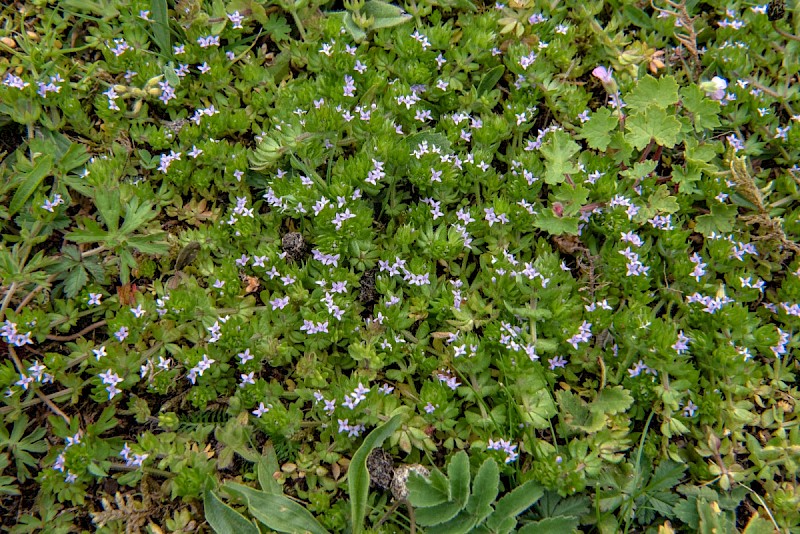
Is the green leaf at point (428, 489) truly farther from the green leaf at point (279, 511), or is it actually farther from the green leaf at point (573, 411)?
the green leaf at point (573, 411)

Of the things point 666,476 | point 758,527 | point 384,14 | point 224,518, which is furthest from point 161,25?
point 758,527

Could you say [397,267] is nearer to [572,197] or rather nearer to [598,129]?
[572,197]

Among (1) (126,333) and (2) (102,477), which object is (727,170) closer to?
(1) (126,333)

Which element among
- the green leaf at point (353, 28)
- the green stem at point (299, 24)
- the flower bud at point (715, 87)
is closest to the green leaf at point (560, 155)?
the flower bud at point (715, 87)

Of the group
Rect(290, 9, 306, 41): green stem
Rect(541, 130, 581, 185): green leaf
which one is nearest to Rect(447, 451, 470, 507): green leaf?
Rect(541, 130, 581, 185): green leaf

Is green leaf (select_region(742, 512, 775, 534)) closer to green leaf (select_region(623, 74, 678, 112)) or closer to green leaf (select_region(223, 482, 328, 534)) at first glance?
green leaf (select_region(223, 482, 328, 534))

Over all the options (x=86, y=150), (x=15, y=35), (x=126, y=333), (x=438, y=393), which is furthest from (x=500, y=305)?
(x=15, y=35)
